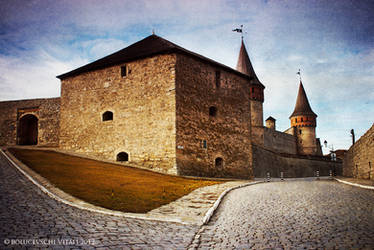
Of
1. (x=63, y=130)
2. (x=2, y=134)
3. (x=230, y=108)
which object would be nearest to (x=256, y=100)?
(x=230, y=108)

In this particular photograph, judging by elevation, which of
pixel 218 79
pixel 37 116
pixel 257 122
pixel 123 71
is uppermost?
pixel 123 71

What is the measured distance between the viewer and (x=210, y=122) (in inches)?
713

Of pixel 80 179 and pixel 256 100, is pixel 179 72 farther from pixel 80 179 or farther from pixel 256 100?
pixel 256 100

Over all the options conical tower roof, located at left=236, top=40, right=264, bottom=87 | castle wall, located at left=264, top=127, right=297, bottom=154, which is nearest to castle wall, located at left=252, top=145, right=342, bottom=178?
castle wall, located at left=264, top=127, right=297, bottom=154

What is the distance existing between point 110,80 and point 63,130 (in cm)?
567

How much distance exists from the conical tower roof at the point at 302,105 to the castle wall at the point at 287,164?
15.3 meters

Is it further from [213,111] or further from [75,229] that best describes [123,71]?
[75,229]

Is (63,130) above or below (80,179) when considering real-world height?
above

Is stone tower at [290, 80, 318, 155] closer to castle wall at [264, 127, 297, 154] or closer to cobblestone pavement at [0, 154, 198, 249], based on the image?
castle wall at [264, 127, 297, 154]

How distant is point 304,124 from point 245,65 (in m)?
22.1

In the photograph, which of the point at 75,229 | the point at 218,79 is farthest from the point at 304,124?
the point at 75,229

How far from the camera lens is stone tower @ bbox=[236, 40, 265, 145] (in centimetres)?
3347

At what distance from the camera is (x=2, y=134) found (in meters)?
23.0

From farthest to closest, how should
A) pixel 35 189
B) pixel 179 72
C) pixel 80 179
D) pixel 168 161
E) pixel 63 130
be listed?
1. pixel 63 130
2. pixel 179 72
3. pixel 168 161
4. pixel 80 179
5. pixel 35 189
